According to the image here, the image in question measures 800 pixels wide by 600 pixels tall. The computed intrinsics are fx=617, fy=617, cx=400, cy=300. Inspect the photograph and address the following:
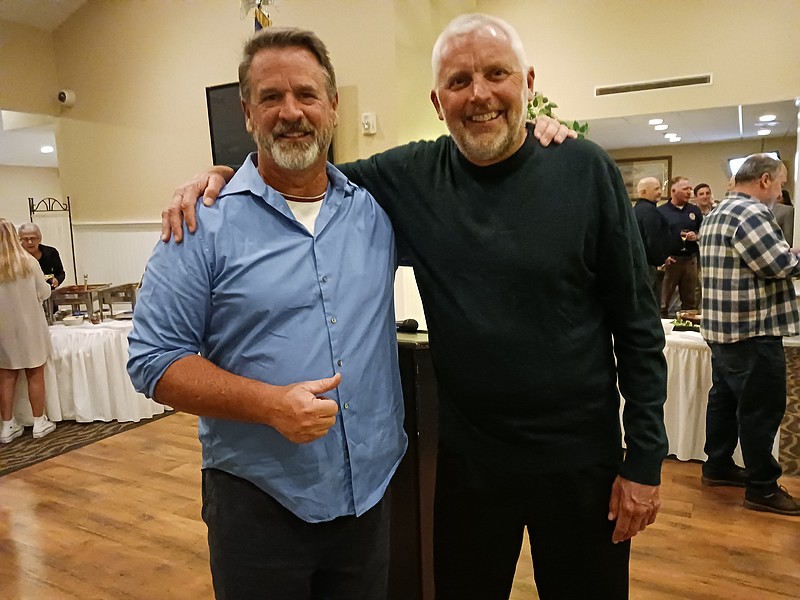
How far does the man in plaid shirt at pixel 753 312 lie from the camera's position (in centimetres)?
289

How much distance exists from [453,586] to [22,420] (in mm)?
4514

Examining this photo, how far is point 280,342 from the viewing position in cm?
120

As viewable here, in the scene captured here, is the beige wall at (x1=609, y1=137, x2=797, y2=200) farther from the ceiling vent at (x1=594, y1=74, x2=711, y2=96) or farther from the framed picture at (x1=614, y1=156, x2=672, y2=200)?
the ceiling vent at (x1=594, y1=74, x2=711, y2=96)

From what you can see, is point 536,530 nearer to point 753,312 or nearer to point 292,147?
point 292,147

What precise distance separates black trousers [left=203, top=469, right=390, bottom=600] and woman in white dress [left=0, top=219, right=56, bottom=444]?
381cm

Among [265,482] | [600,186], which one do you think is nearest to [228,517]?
[265,482]

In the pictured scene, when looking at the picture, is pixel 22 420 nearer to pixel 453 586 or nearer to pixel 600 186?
pixel 453 586

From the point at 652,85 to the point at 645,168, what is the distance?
4926 millimetres

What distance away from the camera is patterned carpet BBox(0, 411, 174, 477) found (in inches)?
160

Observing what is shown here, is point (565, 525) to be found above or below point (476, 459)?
below

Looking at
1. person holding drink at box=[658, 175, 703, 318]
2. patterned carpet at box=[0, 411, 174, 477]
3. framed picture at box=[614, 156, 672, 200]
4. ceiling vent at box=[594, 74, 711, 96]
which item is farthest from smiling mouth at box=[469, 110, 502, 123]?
framed picture at box=[614, 156, 672, 200]

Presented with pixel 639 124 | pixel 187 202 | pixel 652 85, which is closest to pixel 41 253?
pixel 187 202

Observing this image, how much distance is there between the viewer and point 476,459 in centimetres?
133

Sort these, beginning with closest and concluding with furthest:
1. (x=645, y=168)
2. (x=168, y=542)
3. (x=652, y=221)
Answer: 1. (x=168, y=542)
2. (x=652, y=221)
3. (x=645, y=168)
